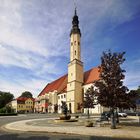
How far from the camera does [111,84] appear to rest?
82.3 ft

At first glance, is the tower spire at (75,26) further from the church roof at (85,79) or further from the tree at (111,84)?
the tree at (111,84)

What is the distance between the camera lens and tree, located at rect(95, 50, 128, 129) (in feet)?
81.0

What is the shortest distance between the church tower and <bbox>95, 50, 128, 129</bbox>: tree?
59219 millimetres

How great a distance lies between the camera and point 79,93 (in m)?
86.9

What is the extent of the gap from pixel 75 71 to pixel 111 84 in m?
60.6

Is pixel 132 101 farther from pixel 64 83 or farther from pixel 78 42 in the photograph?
pixel 64 83

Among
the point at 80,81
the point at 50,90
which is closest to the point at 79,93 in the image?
the point at 80,81

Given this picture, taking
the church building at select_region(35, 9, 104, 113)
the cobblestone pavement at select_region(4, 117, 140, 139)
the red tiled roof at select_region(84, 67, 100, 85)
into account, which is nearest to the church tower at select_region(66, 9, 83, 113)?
the church building at select_region(35, 9, 104, 113)

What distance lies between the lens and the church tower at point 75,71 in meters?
85.4

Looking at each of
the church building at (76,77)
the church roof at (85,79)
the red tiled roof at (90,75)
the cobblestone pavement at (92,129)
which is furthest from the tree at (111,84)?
the red tiled roof at (90,75)

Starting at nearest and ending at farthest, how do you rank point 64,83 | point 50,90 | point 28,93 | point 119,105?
point 119,105, point 64,83, point 50,90, point 28,93

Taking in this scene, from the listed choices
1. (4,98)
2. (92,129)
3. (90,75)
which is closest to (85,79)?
(90,75)

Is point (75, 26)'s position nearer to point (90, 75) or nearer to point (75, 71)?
point (75, 71)

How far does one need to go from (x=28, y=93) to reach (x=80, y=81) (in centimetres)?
7470
